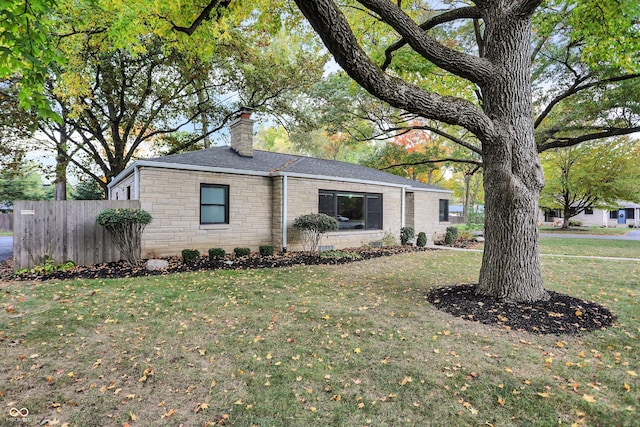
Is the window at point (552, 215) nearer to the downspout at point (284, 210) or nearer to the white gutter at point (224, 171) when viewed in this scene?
the white gutter at point (224, 171)

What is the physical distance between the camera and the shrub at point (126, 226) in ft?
24.2

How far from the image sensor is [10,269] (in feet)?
25.4

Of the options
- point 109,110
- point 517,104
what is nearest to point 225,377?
point 517,104

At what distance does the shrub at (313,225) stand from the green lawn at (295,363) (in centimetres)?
458

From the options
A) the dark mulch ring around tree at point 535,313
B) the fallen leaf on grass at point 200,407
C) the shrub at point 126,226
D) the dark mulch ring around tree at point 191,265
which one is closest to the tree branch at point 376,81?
the dark mulch ring around tree at point 535,313

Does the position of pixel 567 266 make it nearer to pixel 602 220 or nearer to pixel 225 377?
pixel 225 377

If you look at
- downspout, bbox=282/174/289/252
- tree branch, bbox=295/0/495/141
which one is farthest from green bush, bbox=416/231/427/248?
tree branch, bbox=295/0/495/141

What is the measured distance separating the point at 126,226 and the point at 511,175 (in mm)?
8388

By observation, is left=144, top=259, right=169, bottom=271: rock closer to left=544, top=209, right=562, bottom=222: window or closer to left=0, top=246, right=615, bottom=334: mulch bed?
left=0, top=246, right=615, bottom=334: mulch bed

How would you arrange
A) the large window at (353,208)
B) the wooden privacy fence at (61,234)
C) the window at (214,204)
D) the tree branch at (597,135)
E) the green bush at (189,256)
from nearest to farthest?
the wooden privacy fence at (61,234) < the green bush at (189,256) < the window at (214,204) < the tree branch at (597,135) < the large window at (353,208)

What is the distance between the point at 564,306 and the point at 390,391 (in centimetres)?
359

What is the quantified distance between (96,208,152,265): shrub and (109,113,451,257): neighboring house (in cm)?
78

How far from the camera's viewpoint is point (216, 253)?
9.18 metres

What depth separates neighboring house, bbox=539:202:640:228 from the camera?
32188mm
